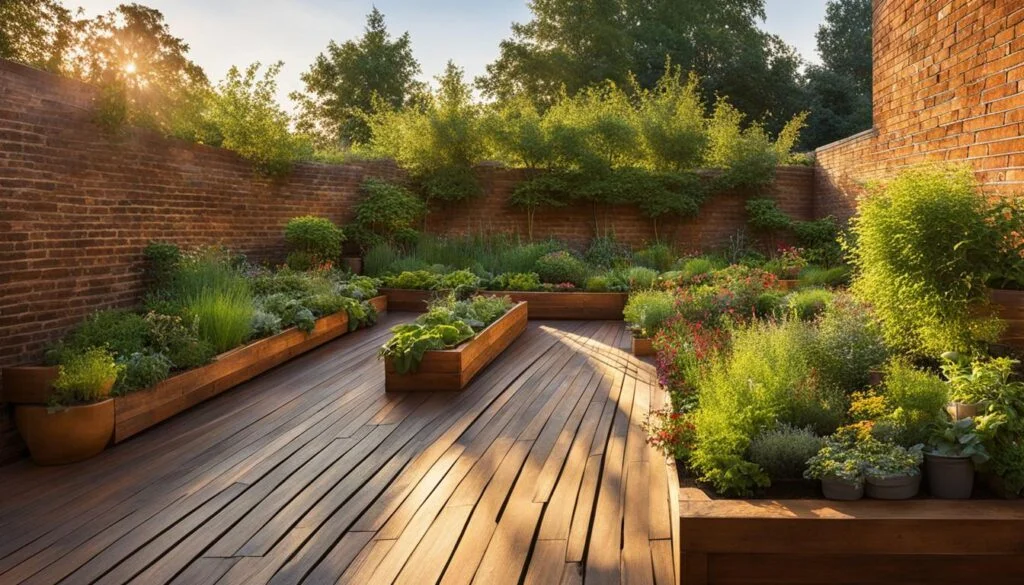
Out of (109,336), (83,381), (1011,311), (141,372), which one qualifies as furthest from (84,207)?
(1011,311)

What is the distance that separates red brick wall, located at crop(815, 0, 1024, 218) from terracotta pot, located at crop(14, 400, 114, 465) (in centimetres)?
548

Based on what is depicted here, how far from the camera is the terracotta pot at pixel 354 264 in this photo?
10852mm

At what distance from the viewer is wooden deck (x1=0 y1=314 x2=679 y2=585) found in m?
2.63

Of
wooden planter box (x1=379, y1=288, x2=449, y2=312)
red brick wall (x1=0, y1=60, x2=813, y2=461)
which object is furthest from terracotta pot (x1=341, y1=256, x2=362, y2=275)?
red brick wall (x1=0, y1=60, x2=813, y2=461)

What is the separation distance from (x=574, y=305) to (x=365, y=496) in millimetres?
6351

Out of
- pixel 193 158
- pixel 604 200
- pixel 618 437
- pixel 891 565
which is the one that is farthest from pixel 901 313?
pixel 604 200

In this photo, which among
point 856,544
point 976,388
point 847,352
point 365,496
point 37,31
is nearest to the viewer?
point 856,544

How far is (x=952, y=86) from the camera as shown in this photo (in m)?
4.75

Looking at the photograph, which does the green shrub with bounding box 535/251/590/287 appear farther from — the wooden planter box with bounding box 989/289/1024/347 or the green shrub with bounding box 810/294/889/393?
the wooden planter box with bounding box 989/289/1024/347

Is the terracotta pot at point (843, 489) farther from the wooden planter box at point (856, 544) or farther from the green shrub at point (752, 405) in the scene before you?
the green shrub at point (752, 405)

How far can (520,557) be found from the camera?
2658mm

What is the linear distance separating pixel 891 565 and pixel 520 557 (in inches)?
51.0

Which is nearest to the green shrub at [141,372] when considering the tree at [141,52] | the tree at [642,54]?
the tree at [141,52]

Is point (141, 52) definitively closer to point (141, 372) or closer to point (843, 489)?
point (141, 372)
